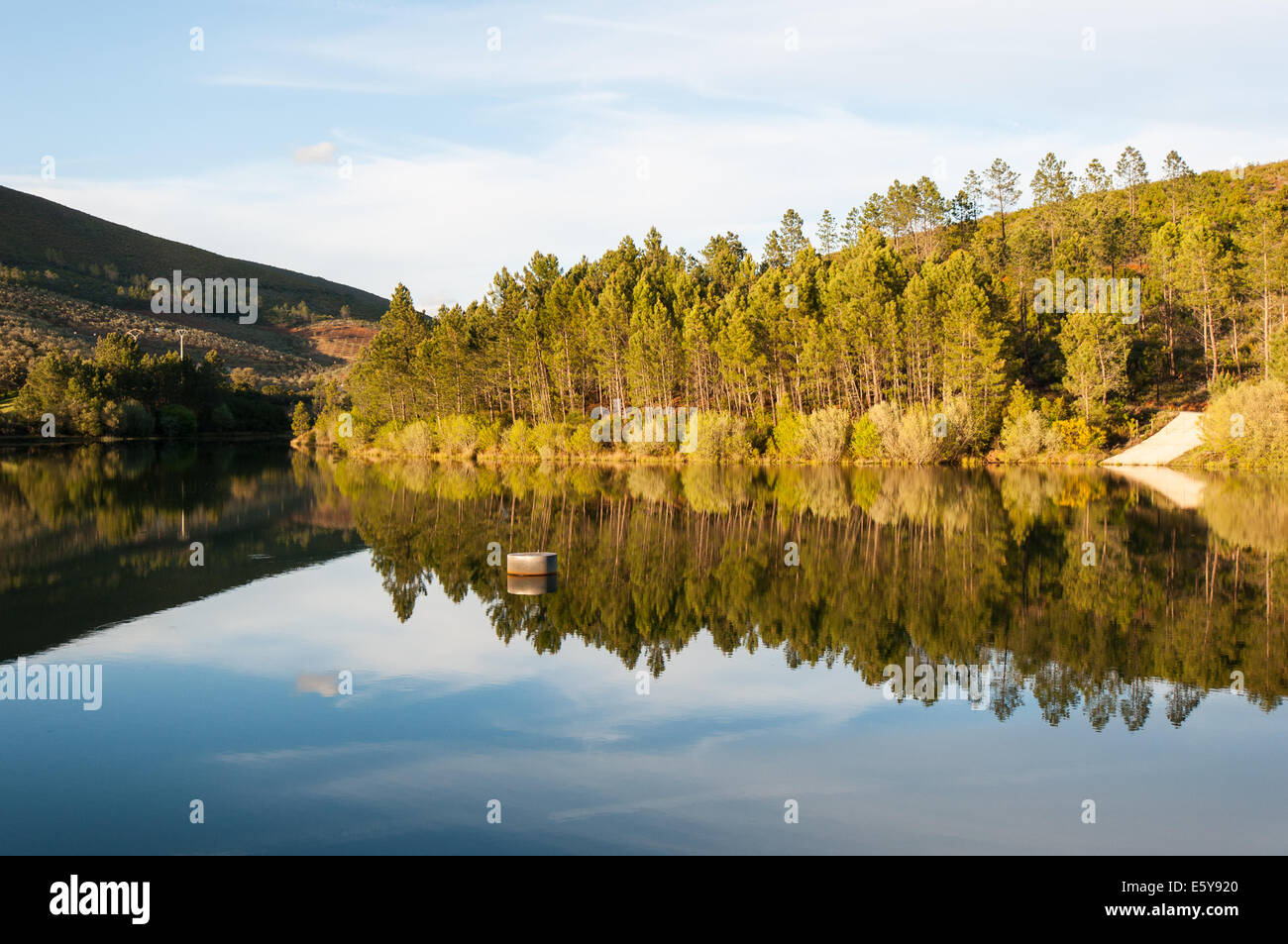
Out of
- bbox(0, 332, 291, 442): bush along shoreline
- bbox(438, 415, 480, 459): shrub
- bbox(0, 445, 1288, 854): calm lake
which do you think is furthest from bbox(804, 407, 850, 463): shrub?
bbox(0, 332, 291, 442): bush along shoreline

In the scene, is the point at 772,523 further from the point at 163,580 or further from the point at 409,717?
the point at 409,717

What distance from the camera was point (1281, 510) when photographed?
109 ft

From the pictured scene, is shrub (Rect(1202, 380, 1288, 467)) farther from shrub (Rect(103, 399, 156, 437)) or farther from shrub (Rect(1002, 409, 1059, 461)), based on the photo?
shrub (Rect(103, 399, 156, 437))

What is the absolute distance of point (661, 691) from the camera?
13.0 metres

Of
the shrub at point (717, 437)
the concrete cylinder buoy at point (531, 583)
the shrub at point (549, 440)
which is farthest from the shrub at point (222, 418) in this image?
the concrete cylinder buoy at point (531, 583)

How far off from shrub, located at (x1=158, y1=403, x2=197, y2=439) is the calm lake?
269 feet

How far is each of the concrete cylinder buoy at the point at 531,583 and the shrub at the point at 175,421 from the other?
315 ft

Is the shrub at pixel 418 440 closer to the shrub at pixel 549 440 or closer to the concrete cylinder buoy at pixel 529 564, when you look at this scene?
the shrub at pixel 549 440

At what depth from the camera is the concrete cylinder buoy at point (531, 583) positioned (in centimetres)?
1992

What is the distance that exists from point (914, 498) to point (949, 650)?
83.2 ft

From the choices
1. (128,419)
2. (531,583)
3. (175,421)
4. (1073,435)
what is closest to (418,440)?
(128,419)

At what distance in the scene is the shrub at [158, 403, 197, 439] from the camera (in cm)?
10419
